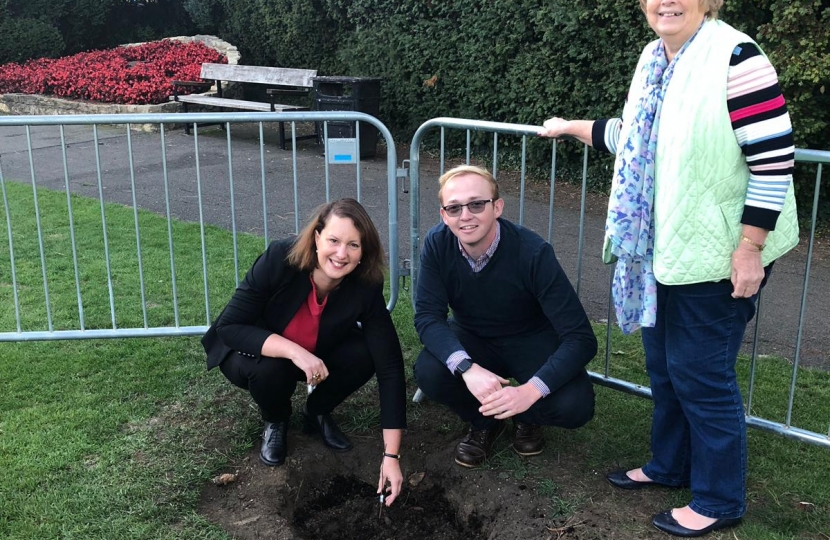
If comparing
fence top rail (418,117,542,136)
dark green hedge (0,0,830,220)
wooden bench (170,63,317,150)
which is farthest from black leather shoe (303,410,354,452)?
wooden bench (170,63,317,150)

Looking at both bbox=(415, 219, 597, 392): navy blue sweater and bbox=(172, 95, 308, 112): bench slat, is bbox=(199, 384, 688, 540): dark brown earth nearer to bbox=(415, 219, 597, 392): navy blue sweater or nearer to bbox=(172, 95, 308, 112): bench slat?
bbox=(415, 219, 597, 392): navy blue sweater

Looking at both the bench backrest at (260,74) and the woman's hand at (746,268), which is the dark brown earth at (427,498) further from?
the bench backrest at (260,74)

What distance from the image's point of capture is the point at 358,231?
11.0ft

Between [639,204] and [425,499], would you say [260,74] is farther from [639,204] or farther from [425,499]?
[639,204]

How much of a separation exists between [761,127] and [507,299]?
1316mm

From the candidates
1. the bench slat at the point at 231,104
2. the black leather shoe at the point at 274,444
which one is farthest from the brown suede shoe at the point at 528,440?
the bench slat at the point at 231,104

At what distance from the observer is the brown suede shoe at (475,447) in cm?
359

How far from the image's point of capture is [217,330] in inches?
140

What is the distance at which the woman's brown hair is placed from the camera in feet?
11.1

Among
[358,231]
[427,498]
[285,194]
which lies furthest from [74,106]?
[427,498]

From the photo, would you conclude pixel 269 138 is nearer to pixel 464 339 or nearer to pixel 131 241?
pixel 131 241

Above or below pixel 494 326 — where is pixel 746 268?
above

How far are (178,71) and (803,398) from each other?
42.6ft

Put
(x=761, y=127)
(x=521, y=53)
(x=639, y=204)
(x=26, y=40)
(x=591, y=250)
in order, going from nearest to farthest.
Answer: (x=761, y=127), (x=639, y=204), (x=591, y=250), (x=521, y=53), (x=26, y=40)
